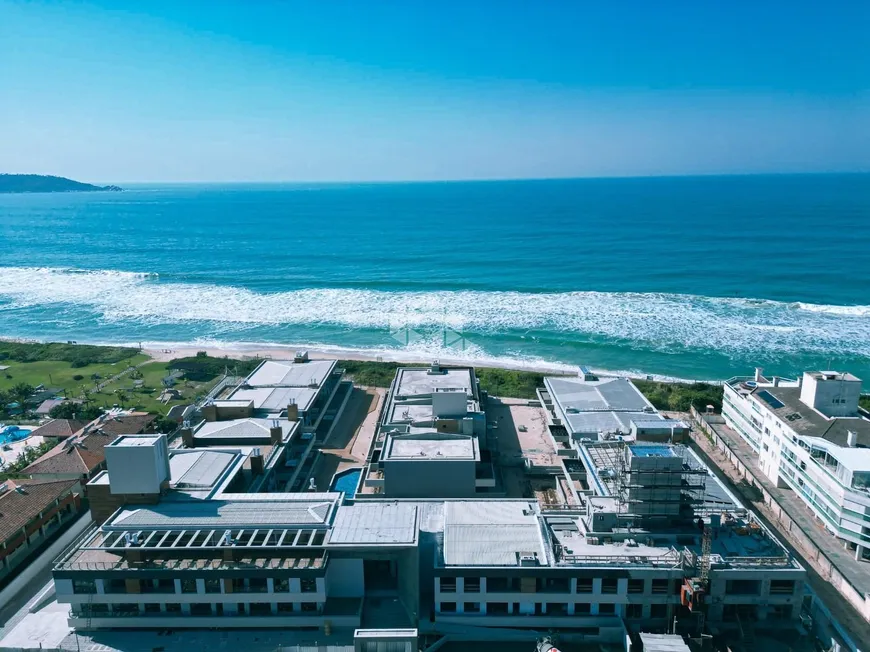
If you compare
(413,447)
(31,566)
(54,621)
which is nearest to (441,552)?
(413,447)

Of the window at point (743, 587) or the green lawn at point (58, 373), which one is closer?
the window at point (743, 587)

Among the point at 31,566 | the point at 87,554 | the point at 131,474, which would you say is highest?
the point at 131,474

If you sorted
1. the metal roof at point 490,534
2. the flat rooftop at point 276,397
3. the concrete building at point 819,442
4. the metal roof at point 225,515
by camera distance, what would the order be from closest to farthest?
the metal roof at point 490,534 < the metal roof at point 225,515 < the concrete building at point 819,442 < the flat rooftop at point 276,397

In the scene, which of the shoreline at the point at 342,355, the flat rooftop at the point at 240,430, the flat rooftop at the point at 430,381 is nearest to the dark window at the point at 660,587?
the flat rooftop at the point at 430,381

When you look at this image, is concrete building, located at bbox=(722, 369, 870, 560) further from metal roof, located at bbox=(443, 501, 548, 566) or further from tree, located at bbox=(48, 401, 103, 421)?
tree, located at bbox=(48, 401, 103, 421)

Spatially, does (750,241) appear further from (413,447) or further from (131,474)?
(131,474)

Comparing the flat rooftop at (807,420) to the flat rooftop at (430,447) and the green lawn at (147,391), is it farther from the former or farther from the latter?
the green lawn at (147,391)

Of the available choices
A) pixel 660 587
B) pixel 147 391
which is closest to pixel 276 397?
pixel 147 391
